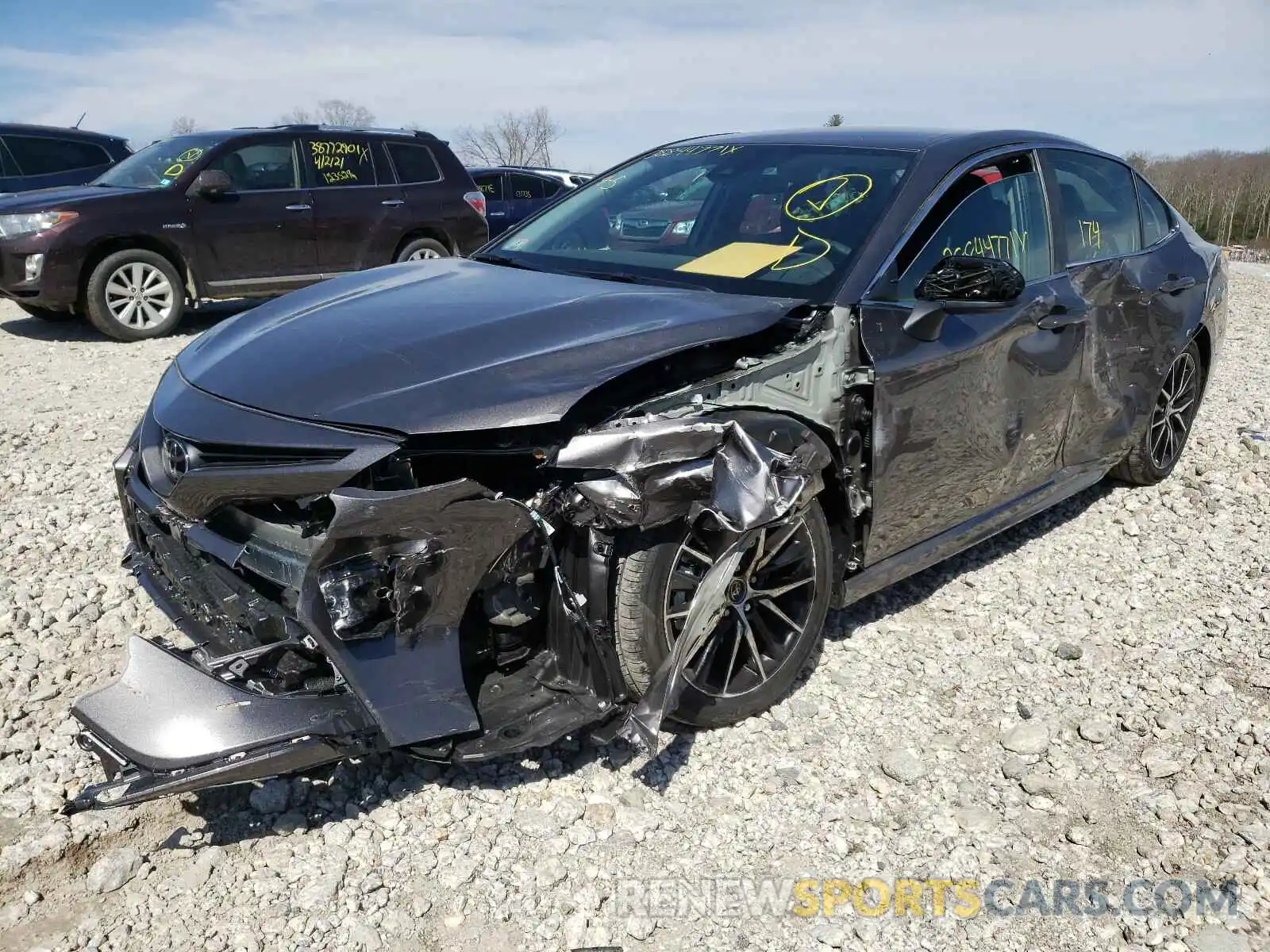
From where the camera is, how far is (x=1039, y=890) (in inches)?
97.0

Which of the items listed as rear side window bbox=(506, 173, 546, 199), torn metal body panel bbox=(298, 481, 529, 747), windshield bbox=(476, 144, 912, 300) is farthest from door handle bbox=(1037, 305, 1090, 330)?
rear side window bbox=(506, 173, 546, 199)

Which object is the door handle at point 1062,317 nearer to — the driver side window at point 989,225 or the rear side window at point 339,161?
the driver side window at point 989,225

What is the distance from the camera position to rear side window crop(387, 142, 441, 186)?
387 inches

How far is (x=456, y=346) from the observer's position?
2.62 metres

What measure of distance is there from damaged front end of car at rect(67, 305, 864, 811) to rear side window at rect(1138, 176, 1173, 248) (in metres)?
2.69

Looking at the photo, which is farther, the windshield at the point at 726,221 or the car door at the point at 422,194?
the car door at the point at 422,194

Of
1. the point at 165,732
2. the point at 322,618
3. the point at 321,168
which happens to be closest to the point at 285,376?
the point at 322,618

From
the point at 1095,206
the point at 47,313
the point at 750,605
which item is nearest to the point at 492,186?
the point at 47,313

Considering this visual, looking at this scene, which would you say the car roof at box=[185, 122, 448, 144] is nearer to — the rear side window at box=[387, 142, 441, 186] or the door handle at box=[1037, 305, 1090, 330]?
the rear side window at box=[387, 142, 441, 186]

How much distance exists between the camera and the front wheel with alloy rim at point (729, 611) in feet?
8.52

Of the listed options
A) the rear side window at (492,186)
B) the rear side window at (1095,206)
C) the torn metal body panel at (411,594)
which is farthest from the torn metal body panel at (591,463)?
the rear side window at (492,186)

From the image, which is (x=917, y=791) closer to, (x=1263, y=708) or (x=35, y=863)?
(x=1263, y=708)

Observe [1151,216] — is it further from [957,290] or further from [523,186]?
[523,186]

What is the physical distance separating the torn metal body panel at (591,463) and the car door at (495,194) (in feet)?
37.3
